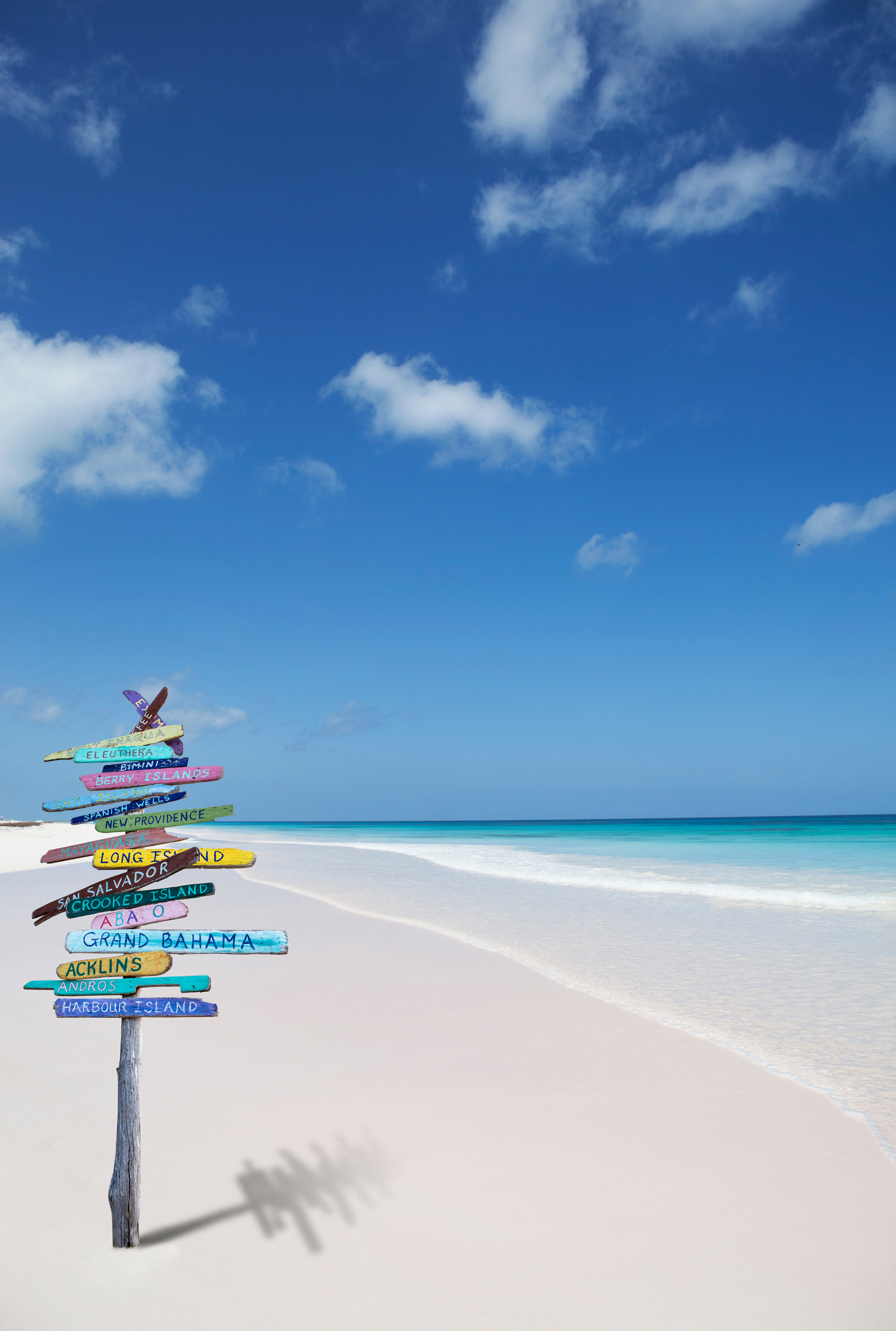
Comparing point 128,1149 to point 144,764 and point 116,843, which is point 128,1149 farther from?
point 144,764

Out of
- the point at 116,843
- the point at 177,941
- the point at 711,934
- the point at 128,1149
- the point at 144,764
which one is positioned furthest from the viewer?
the point at 711,934

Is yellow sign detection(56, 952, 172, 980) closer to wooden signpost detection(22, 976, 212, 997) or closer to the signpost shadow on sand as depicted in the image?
wooden signpost detection(22, 976, 212, 997)

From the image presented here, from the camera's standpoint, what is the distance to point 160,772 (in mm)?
4824

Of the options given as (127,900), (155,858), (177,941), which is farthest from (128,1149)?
(155,858)

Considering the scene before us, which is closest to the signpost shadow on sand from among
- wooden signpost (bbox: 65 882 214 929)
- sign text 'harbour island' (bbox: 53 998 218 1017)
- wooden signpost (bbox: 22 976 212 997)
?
sign text 'harbour island' (bbox: 53 998 218 1017)

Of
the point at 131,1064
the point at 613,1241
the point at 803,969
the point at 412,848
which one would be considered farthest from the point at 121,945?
the point at 412,848

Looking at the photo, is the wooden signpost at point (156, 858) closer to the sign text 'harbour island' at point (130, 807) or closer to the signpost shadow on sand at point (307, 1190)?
the sign text 'harbour island' at point (130, 807)

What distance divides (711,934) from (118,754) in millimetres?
12325

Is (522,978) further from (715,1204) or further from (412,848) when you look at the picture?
(412,848)

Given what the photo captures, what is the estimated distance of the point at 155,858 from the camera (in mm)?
4539

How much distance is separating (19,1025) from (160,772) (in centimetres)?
540

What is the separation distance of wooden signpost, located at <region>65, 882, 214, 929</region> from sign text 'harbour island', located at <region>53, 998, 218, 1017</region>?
420mm

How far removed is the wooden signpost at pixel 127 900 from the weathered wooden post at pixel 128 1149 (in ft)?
1.98

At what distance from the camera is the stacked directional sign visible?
4.17m
